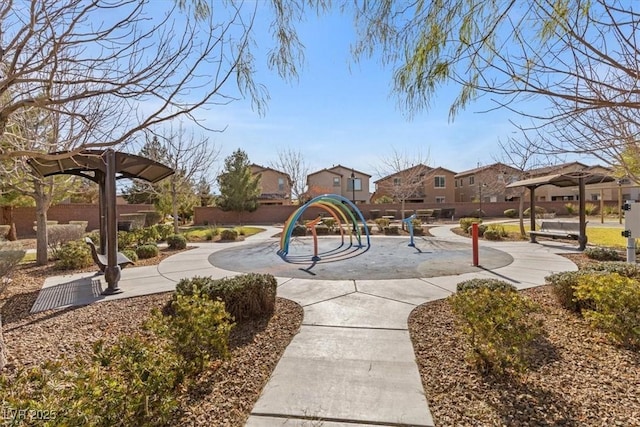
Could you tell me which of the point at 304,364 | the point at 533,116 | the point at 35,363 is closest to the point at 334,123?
the point at 533,116

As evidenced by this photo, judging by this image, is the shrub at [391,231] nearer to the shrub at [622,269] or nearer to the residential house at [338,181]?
the shrub at [622,269]

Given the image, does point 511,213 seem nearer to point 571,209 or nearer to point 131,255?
point 571,209

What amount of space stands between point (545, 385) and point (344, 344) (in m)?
1.94

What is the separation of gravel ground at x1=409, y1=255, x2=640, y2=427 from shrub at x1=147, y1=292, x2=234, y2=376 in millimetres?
1981

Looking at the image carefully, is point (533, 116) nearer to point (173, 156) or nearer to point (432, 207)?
point (173, 156)

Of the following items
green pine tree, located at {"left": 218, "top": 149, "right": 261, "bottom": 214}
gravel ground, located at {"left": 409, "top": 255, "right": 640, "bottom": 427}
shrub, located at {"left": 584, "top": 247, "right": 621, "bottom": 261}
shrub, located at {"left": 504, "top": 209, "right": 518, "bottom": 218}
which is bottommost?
gravel ground, located at {"left": 409, "top": 255, "right": 640, "bottom": 427}

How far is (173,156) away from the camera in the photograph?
16.9 meters

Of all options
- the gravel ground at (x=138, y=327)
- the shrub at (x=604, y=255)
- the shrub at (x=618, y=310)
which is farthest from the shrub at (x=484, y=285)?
the shrub at (x=604, y=255)

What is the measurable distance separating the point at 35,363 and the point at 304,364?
287 cm

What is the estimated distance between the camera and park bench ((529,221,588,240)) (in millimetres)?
11459

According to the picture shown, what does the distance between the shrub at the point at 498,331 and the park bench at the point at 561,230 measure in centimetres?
1034

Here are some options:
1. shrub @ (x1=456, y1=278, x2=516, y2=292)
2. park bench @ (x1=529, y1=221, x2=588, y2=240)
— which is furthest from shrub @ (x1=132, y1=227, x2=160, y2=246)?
park bench @ (x1=529, y1=221, x2=588, y2=240)

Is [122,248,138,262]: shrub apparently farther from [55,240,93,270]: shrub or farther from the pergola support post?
the pergola support post

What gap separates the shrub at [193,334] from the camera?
287cm
